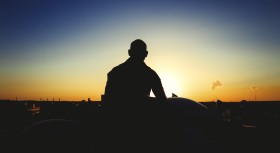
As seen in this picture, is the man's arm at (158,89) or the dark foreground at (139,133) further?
the man's arm at (158,89)

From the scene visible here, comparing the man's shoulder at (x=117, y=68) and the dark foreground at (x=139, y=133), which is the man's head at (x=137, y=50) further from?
the dark foreground at (x=139, y=133)

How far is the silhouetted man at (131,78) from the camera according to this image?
2.99m

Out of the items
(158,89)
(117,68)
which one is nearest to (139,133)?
(158,89)

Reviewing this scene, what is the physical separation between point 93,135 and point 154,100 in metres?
1.55

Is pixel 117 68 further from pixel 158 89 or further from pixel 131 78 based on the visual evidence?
pixel 158 89

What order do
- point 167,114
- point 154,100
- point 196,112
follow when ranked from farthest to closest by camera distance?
point 196,112, point 167,114, point 154,100

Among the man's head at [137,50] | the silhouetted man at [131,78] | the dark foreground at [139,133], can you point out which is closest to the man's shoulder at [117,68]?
the silhouetted man at [131,78]

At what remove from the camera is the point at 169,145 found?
11.2 feet

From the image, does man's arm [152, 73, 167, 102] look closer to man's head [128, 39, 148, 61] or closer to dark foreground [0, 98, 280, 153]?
dark foreground [0, 98, 280, 153]

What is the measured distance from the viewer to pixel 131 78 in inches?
118

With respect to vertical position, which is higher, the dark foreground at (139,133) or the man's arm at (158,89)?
the man's arm at (158,89)

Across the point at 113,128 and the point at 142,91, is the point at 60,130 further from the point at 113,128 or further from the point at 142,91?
the point at 142,91

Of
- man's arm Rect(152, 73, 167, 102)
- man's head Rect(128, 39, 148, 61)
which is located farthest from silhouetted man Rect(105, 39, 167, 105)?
man's arm Rect(152, 73, 167, 102)

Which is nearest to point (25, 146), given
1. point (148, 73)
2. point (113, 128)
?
point (113, 128)
